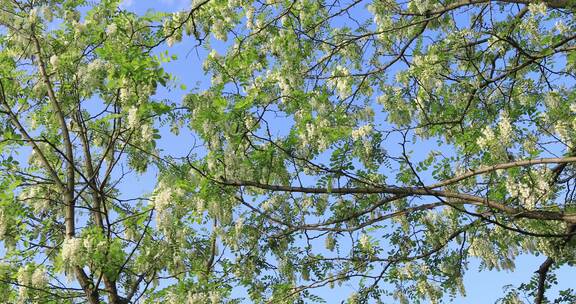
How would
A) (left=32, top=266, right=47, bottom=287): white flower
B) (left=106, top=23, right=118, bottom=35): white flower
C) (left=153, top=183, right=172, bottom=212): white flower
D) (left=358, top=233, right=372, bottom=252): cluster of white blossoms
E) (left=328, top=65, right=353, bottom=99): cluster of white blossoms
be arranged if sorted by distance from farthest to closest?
1. (left=328, top=65, right=353, bottom=99): cluster of white blossoms
2. (left=106, top=23, right=118, bottom=35): white flower
3. (left=358, top=233, right=372, bottom=252): cluster of white blossoms
4. (left=32, top=266, right=47, bottom=287): white flower
5. (left=153, top=183, right=172, bottom=212): white flower

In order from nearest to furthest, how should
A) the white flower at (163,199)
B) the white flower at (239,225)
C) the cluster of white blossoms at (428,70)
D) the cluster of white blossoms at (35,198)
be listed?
the white flower at (163,199), the white flower at (239,225), the cluster of white blossoms at (428,70), the cluster of white blossoms at (35,198)

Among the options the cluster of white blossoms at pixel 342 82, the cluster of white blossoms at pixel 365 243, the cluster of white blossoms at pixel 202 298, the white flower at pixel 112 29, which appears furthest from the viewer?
the cluster of white blossoms at pixel 342 82

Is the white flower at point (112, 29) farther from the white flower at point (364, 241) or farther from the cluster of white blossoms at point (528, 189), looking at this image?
the cluster of white blossoms at point (528, 189)

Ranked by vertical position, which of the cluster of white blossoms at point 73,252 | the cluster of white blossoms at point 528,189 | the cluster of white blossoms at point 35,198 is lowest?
the cluster of white blossoms at point 73,252

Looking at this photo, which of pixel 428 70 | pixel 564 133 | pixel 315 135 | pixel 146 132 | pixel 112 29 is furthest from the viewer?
pixel 428 70

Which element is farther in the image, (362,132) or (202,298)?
(362,132)

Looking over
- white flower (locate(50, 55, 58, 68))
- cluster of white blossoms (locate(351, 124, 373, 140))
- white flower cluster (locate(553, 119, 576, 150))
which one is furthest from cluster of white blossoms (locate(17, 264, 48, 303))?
white flower cluster (locate(553, 119, 576, 150))

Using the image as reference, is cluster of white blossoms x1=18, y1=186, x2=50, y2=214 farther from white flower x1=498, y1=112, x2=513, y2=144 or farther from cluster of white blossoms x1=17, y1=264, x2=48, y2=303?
white flower x1=498, y1=112, x2=513, y2=144

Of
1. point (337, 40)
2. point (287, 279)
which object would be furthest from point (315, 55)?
point (287, 279)

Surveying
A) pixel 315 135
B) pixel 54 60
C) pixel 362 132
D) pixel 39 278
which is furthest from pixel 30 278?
pixel 362 132

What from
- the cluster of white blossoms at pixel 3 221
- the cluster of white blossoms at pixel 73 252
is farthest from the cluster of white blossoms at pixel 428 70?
the cluster of white blossoms at pixel 3 221

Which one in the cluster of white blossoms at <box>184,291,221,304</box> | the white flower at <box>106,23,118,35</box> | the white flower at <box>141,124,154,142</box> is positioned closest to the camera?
the cluster of white blossoms at <box>184,291,221,304</box>

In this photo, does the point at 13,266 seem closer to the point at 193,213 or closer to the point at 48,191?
the point at 48,191

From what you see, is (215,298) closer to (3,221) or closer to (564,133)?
(3,221)
